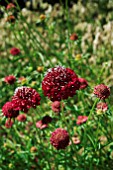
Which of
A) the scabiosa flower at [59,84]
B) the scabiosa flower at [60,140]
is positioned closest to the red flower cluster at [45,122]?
the scabiosa flower at [60,140]

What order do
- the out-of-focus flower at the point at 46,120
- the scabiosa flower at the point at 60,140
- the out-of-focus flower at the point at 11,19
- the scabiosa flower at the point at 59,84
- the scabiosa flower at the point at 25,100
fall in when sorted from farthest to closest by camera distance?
1. the out-of-focus flower at the point at 11,19
2. the out-of-focus flower at the point at 46,120
3. the scabiosa flower at the point at 60,140
4. the scabiosa flower at the point at 25,100
5. the scabiosa flower at the point at 59,84

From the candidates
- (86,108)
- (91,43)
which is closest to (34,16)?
(91,43)

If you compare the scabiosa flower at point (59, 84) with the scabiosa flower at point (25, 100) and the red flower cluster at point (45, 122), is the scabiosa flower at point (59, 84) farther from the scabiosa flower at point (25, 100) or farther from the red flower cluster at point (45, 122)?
the red flower cluster at point (45, 122)

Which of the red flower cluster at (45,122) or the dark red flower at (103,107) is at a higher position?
the red flower cluster at (45,122)

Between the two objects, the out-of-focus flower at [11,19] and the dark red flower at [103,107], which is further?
the out-of-focus flower at [11,19]

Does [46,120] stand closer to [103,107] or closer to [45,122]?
[45,122]

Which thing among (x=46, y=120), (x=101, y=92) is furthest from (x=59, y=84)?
(x=46, y=120)

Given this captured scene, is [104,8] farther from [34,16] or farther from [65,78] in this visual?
[65,78]
